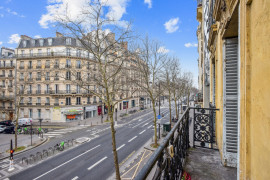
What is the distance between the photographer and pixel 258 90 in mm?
1643

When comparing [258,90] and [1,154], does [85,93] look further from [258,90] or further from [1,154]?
[258,90]

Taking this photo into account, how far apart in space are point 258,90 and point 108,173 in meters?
12.5

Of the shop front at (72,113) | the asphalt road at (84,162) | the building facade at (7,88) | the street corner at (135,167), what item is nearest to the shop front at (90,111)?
the shop front at (72,113)

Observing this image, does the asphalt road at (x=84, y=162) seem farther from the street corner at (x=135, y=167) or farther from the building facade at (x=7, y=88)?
the building facade at (x=7, y=88)

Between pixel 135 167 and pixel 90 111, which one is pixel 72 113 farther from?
pixel 135 167

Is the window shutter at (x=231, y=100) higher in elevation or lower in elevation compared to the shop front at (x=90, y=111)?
higher

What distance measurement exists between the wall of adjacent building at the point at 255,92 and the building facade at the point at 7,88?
149ft

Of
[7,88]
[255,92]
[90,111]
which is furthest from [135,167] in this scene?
[7,88]

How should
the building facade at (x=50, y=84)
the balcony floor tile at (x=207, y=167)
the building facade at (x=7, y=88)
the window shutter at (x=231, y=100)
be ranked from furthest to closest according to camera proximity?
1. the building facade at (x=7, y=88)
2. the building facade at (x=50, y=84)
3. the window shutter at (x=231, y=100)
4. the balcony floor tile at (x=207, y=167)

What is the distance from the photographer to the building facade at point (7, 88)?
1420 inches

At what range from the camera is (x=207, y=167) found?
4.03m

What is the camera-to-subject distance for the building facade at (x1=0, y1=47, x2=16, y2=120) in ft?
118

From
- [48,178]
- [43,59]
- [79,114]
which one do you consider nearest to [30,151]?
[48,178]

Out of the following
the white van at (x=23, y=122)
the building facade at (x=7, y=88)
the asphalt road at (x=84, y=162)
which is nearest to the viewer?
the asphalt road at (x=84, y=162)
